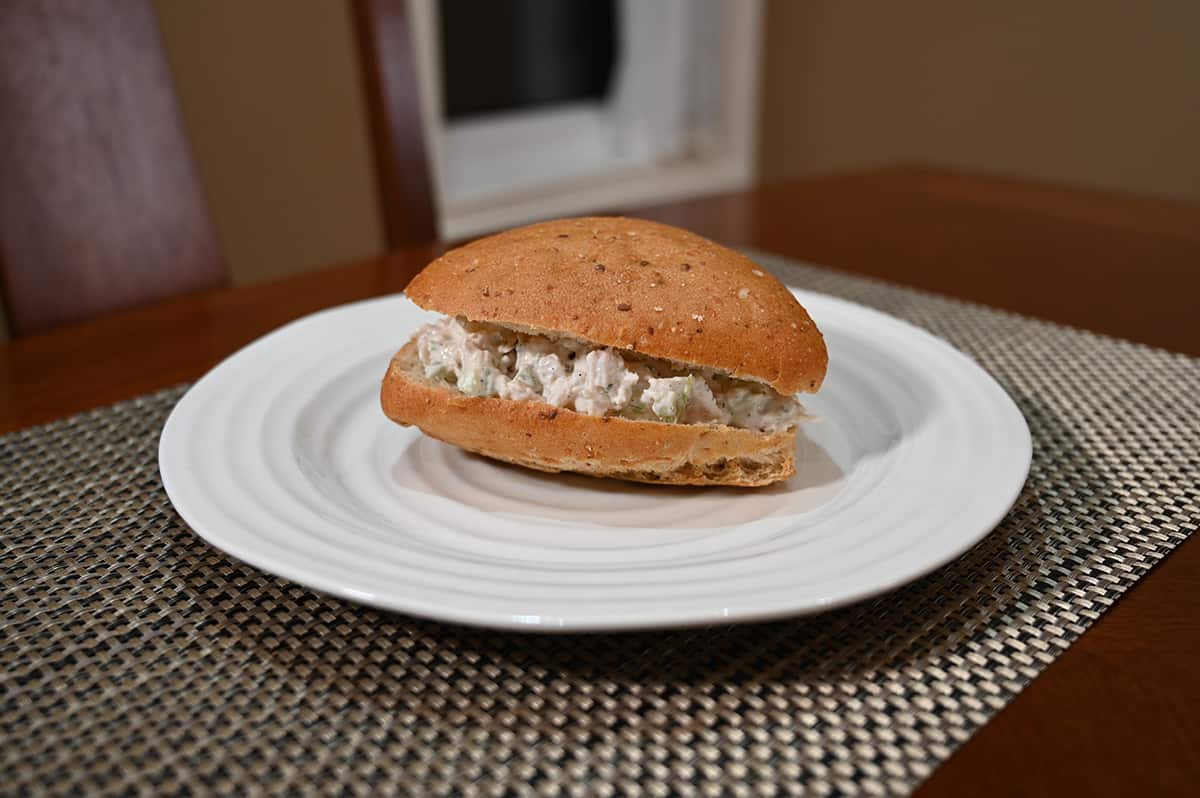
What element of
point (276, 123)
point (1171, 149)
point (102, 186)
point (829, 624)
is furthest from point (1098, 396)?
point (1171, 149)

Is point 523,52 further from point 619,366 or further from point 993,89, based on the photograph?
point 619,366

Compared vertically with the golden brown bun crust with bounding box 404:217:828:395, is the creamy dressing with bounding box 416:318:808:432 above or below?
below

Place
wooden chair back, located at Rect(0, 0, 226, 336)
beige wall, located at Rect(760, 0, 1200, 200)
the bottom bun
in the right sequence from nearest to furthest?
the bottom bun
wooden chair back, located at Rect(0, 0, 226, 336)
beige wall, located at Rect(760, 0, 1200, 200)

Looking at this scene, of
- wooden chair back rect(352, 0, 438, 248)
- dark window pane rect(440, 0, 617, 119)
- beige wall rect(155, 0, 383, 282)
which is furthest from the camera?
dark window pane rect(440, 0, 617, 119)

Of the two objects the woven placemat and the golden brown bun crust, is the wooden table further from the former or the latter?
the golden brown bun crust

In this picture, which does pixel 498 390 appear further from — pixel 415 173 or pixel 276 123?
pixel 276 123

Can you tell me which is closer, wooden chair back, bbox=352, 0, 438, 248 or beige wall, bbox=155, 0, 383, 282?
wooden chair back, bbox=352, 0, 438, 248

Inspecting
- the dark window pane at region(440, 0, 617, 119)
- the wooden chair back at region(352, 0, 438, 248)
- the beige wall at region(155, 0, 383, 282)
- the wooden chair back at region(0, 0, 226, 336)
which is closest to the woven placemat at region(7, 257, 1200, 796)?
the wooden chair back at region(0, 0, 226, 336)

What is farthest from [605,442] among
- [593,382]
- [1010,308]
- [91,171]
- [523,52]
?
[523,52]
